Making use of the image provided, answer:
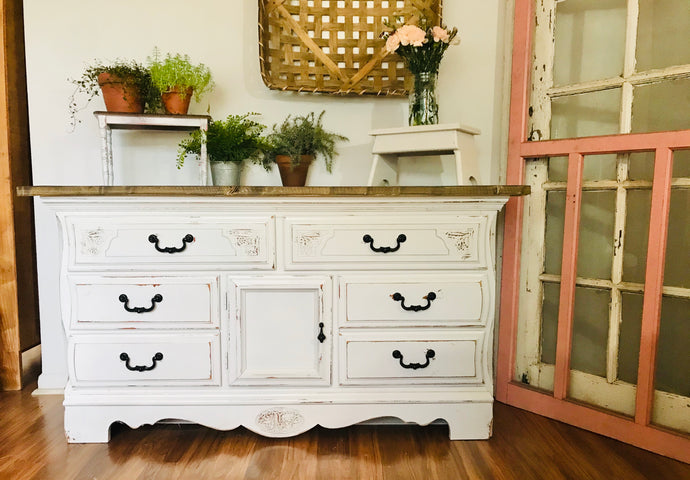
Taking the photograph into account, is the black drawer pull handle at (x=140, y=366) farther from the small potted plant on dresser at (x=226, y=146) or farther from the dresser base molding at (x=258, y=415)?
the small potted plant on dresser at (x=226, y=146)

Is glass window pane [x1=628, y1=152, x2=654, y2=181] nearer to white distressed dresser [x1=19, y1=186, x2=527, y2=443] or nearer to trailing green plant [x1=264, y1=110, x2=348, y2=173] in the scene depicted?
white distressed dresser [x1=19, y1=186, x2=527, y2=443]

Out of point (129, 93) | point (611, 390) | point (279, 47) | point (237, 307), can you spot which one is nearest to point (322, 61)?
point (279, 47)

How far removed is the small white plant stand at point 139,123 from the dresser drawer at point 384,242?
501mm

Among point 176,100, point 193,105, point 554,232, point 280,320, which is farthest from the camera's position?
point 193,105

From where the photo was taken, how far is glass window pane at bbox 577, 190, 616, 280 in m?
1.76

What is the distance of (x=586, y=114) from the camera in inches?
70.4

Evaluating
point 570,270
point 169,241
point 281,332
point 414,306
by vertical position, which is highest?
point 169,241

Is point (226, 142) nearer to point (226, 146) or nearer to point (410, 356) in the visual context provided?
point (226, 146)

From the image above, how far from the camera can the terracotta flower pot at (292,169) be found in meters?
1.91

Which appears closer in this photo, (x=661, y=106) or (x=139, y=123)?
(x=661, y=106)

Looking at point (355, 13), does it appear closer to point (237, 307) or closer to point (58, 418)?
point (237, 307)

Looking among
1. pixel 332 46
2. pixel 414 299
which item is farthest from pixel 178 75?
pixel 414 299

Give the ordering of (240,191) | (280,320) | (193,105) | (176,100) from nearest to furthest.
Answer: (240,191) < (280,320) < (176,100) < (193,105)

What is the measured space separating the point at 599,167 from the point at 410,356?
1039 mm
